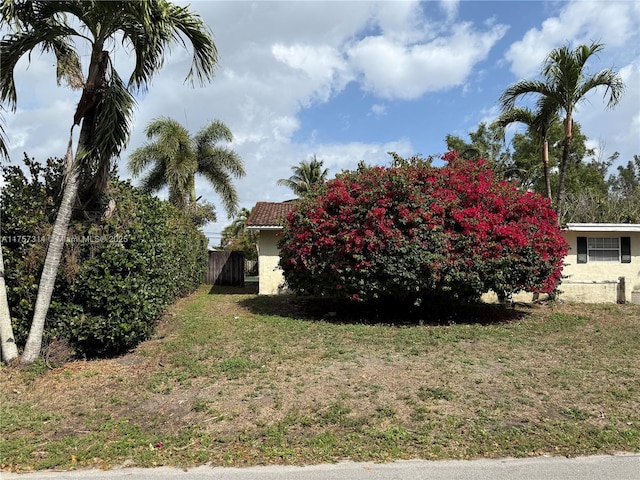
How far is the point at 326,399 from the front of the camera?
17.4ft

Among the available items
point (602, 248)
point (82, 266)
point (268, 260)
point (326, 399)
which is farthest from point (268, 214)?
point (326, 399)

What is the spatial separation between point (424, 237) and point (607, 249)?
320 inches

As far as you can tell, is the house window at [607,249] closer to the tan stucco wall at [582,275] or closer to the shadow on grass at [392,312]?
the tan stucco wall at [582,275]

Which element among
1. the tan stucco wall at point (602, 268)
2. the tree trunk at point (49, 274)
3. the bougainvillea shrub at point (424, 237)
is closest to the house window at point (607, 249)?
the tan stucco wall at point (602, 268)

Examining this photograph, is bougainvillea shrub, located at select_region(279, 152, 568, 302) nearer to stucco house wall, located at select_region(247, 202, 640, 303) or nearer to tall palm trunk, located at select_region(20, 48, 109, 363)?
stucco house wall, located at select_region(247, 202, 640, 303)

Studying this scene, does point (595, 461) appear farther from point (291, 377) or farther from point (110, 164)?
point (110, 164)

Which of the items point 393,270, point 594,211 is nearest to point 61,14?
point 393,270

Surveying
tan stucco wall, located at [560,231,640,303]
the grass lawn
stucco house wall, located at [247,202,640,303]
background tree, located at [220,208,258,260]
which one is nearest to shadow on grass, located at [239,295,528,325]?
the grass lawn

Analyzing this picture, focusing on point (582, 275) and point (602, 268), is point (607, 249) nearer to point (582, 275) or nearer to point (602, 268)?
point (602, 268)

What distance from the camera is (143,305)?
274 inches

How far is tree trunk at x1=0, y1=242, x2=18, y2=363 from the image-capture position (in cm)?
624

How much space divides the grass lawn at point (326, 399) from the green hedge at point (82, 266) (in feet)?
1.92

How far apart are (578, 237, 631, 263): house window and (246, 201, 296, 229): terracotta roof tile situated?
8874mm

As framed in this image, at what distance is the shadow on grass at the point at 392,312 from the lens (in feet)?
33.4
